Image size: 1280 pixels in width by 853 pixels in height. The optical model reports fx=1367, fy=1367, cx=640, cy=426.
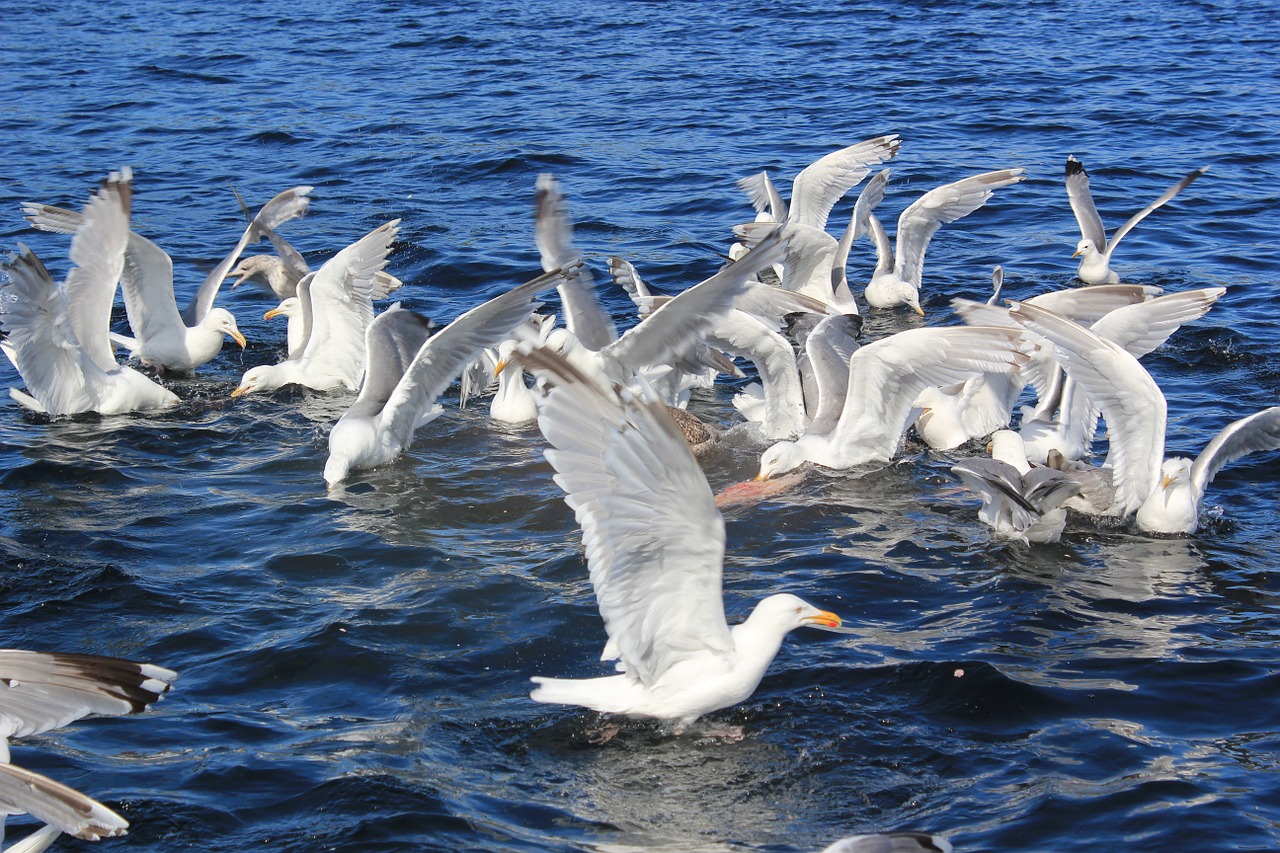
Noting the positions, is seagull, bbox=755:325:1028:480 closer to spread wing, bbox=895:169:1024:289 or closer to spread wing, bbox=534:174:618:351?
spread wing, bbox=534:174:618:351

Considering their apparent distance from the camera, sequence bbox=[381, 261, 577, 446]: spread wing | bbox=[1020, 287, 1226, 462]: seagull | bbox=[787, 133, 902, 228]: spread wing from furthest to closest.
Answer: bbox=[787, 133, 902, 228]: spread wing → bbox=[1020, 287, 1226, 462]: seagull → bbox=[381, 261, 577, 446]: spread wing

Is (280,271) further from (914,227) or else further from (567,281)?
(914,227)

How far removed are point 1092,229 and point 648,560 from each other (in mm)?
9088

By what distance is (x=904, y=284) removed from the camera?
12.7 meters

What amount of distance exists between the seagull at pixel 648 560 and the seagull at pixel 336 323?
6065mm

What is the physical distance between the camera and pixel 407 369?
9.45m

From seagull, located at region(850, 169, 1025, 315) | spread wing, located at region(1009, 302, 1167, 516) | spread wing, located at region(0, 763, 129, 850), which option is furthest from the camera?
seagull, located at region(850, 169, 1025, 315)

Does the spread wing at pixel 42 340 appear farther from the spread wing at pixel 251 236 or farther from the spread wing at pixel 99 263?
the spread wing at pixel 251 236

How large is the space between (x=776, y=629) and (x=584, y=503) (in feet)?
3.45

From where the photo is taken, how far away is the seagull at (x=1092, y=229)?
12703 mm

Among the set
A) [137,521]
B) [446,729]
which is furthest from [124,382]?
[446,729]

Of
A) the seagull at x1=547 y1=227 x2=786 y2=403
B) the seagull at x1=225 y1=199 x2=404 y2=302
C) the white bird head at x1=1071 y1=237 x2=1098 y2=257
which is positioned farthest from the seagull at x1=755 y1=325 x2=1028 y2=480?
the seagull at x1=225 y1=199 x2=404 y2=302

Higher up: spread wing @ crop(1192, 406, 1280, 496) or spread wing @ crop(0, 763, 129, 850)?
spread wing @ crop(0, 763, 129, 850)

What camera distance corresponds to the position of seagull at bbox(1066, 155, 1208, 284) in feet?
41.7
